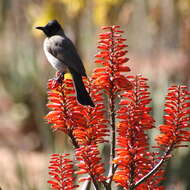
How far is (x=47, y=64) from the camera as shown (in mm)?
6285

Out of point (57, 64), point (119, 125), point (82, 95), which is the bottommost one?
point (119, 125)

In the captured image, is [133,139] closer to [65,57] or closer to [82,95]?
[82,95]

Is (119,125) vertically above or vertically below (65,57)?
below

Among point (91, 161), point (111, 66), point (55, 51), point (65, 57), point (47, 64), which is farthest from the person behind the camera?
point (47, 64)

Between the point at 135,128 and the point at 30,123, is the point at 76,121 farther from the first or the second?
the point at 30,123

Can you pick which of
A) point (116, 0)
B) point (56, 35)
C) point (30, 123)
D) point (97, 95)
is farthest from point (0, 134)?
point (97, 95)

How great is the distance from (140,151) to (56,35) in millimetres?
1180

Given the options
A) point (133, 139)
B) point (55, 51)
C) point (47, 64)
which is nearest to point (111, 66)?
point (133, 139)

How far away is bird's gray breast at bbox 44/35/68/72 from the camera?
236 cm

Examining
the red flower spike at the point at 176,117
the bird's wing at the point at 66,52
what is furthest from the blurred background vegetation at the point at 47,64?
the red flower spike at the point at 176,117

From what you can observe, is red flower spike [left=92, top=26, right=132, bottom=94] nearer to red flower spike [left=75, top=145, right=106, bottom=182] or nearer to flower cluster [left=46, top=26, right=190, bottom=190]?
flower cluster [left=46, top=26, right=190, bottom=190]

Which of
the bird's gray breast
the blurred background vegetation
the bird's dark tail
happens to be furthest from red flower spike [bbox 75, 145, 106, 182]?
the blurred background vegetation

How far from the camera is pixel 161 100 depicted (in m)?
5.17

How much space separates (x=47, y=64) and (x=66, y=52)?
407cm
